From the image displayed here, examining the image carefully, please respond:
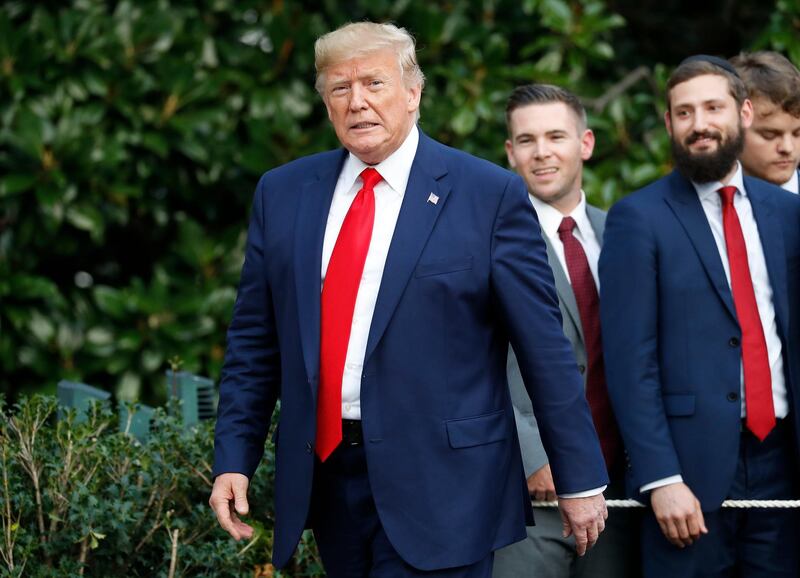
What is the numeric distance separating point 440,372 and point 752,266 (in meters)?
1.26

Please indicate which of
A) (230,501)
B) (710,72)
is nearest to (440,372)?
(230,501)

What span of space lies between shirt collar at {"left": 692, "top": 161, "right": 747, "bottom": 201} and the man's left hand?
1214 millimetres

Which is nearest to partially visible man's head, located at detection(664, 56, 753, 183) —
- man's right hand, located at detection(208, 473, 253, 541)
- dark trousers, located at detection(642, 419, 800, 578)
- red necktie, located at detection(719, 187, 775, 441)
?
red necktie, located at detection(719, 187, 775, 441)

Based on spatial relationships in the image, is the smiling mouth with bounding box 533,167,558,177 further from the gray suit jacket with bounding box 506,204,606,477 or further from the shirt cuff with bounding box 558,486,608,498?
the shirt cuff with bounding box 558,486,608,498

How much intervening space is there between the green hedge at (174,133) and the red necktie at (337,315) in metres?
2.84

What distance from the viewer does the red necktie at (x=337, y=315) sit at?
10.2 ft

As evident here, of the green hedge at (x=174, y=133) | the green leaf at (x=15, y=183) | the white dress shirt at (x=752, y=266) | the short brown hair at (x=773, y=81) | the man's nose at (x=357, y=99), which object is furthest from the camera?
the green hedge at (x=174, y=133)

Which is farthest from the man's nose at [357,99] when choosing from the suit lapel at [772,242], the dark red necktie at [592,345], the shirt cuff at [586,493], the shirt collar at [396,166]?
the suit lapel at [772,242]

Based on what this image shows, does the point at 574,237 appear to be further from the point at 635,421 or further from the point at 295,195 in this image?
the point at 295,195

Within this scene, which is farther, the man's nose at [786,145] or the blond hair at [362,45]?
the man's nose at [786,145]

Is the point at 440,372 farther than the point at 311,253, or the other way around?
the point at 311,253

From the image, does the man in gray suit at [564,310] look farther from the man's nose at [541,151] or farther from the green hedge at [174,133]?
the green hedge at [174,133]

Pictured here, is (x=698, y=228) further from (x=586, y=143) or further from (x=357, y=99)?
(x=357, y=99)

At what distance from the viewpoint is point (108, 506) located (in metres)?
3.73
